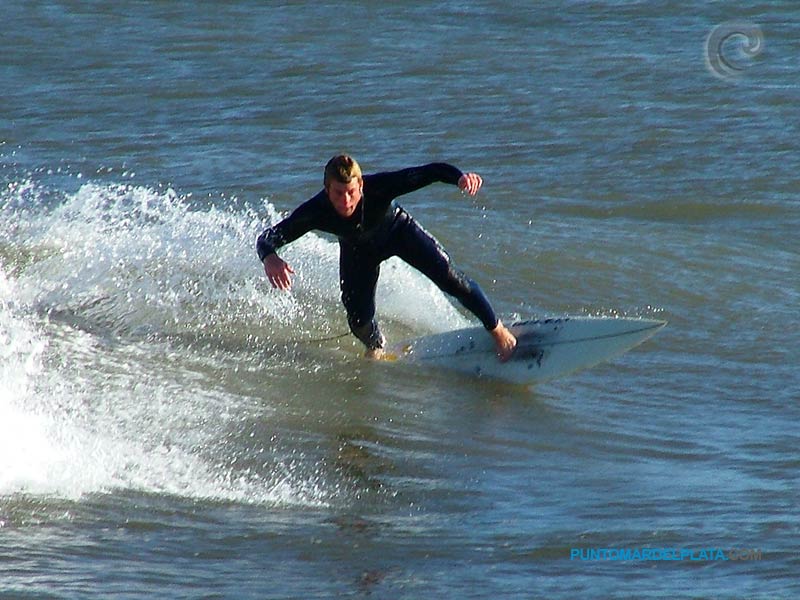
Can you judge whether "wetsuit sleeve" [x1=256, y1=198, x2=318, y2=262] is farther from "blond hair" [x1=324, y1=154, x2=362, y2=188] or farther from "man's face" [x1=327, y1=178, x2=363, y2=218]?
"blond hair" [x1=324, y1=154, x2=362, y2=188]

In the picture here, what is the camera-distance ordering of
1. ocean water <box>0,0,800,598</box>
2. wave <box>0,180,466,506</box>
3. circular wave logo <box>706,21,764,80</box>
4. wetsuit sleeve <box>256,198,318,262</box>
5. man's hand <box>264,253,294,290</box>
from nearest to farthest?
1. ocean water <box>0,0,800,598</box>
2. wave <box>0,180,466,506</box>
3. man's hand <box>264,253,294,290</box>
4. wetsuit sleeve <box>256,198,318,262</box>
5. circular wave logo <box>706,21,764,80</box>

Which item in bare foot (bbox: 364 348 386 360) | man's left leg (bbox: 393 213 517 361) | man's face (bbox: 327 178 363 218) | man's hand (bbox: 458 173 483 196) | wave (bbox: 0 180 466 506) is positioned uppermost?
man's hand (bbox: 458 173 483 196)

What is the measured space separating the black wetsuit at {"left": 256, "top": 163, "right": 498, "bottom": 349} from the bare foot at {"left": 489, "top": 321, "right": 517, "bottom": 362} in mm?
58

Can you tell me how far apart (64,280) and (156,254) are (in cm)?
77

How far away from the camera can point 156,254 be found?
10.4 meters

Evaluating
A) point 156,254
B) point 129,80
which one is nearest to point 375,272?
point 156,254

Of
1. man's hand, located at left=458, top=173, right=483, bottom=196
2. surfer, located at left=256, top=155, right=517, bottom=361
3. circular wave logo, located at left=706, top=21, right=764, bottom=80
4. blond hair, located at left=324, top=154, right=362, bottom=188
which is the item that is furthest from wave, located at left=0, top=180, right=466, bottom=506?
circular wave logo, located at left=706, top=21, right=764, bottom=80

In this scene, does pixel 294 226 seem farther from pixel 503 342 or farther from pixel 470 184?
pixel 503 342

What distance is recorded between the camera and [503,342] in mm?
8266

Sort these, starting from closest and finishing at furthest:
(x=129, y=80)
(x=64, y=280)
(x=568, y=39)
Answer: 1. (x=64, y=280)
2. (x=129, y=80)
3. (x=568, y=39)

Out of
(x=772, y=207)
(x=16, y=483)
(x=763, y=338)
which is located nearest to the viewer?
(x=16, y=483)

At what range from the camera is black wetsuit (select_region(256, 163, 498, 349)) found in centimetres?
762

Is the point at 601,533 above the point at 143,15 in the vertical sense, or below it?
below

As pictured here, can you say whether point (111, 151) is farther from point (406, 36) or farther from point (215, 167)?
point (406, 36)
